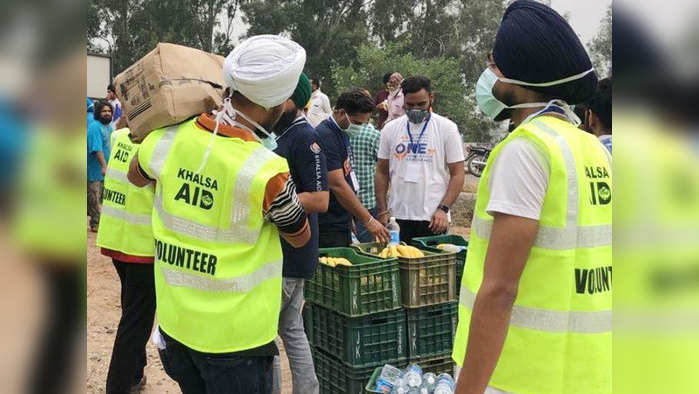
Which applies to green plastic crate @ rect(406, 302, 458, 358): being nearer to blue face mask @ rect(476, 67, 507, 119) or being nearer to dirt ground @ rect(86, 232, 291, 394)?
dirt ground @ rect(86, 232, 291, 394)

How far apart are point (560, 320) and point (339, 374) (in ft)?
8.39

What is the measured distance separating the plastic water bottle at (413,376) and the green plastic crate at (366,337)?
10.9 inches

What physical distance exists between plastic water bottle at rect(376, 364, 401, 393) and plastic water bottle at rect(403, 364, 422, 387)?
6cm

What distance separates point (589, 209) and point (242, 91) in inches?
50.3

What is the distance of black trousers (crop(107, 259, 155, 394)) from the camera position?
147 inches

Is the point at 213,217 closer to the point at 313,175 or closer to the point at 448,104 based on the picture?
the point at 313,175

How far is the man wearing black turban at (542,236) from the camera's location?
1.55 m

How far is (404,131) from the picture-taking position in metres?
5.05

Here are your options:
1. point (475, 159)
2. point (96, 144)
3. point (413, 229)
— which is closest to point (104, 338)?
point (413, 229)

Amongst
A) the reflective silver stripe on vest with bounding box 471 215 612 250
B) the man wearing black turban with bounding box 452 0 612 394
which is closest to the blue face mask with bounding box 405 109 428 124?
the man wearing black turban with bounding box 452 0 612 394

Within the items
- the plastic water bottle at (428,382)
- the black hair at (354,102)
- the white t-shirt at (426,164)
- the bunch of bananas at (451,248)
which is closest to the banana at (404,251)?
the bunch of bananas at (451,248)

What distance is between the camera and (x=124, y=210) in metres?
3.75

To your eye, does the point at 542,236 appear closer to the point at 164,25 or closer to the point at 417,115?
the point at 417,115

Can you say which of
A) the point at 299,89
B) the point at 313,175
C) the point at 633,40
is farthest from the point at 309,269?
the point at 633,40
